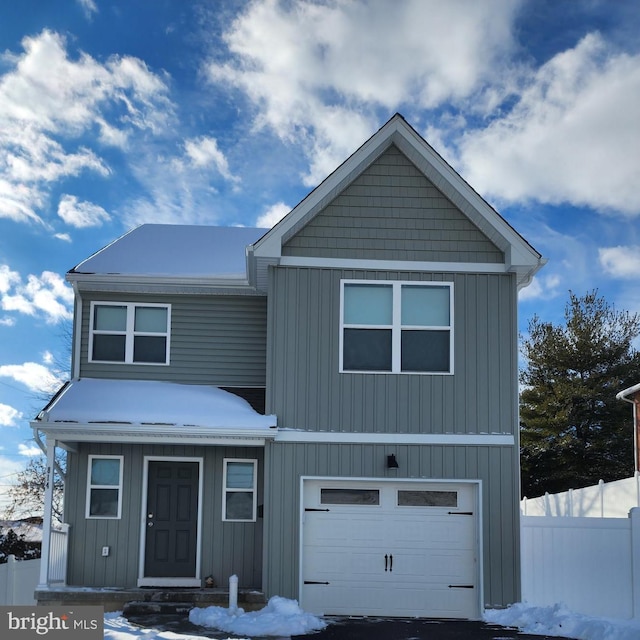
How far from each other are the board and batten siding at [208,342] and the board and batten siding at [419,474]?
2573 mm

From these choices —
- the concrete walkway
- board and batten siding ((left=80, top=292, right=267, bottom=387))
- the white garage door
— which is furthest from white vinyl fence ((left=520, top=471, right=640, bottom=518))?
board and batten siding ((left=80, top=292, right=267, bottom=387))

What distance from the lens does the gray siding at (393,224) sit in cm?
1316

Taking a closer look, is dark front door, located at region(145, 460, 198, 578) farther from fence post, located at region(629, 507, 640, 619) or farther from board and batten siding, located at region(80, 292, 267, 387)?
fence post, located at region(629, 507, 640, 619)

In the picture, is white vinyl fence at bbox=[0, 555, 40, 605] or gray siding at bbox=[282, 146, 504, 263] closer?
gray siding at bbox=[282, 146, 504, 263]

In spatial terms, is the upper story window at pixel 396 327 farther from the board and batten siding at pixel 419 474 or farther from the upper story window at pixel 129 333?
the upper story window at pixel 129 333

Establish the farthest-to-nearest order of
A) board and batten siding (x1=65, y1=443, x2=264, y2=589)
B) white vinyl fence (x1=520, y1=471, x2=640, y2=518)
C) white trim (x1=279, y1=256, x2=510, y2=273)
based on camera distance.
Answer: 1. white vinyl fence (x1=520, y1=471, x2=640, y2=518)
2. board and batten siding (x1=65, y1=443, x2=264, y2=589)
3. white trim (x1=279, y1=256, x2=510, y2=273)

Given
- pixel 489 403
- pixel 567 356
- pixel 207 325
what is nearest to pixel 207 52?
pixel 207 325

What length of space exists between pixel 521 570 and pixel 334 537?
9.49 feet

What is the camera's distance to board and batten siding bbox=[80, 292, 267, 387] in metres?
14.8

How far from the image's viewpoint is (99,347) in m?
14.9

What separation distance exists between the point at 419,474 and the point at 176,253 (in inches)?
255

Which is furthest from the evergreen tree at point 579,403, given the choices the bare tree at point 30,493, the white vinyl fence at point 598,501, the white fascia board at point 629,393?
the bare tree at point 30,493

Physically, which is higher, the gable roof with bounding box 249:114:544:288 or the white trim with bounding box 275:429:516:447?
the gable roof with bounding box 249:114:544:288

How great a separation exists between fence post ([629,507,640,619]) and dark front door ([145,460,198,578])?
697 cm
